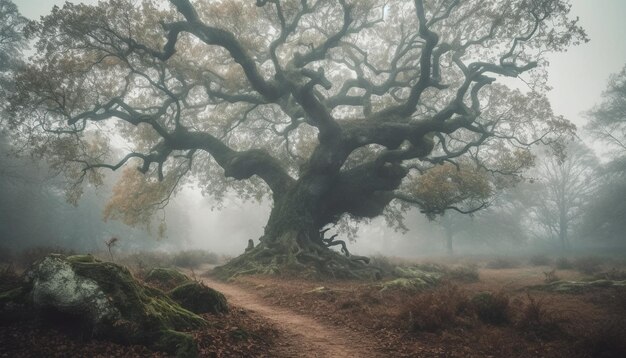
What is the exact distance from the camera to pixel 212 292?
7.29 metres

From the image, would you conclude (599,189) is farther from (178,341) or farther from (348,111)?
(178,341)

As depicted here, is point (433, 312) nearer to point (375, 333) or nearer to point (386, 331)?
point (386, 331)

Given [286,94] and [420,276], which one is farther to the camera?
[286,94]

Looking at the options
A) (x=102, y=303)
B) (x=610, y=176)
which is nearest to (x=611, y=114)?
(x=610, y=176)

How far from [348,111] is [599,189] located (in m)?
35.7

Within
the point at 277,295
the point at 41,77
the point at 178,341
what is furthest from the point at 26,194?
the point at 178,341

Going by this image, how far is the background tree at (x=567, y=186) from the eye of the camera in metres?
42.2

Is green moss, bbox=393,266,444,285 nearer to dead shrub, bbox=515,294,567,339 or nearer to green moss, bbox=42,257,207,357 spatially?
dead shrub, bbox=515,294,567,339

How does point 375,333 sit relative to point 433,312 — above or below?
below

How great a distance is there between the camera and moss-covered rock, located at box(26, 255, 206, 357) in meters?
4.65

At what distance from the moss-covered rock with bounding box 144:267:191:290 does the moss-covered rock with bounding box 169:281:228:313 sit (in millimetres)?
1500

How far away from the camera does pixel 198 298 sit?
7.05 metres

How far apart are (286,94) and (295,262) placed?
955cm

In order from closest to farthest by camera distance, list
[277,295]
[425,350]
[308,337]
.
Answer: [425,350]
[308,337]
[277,295]
